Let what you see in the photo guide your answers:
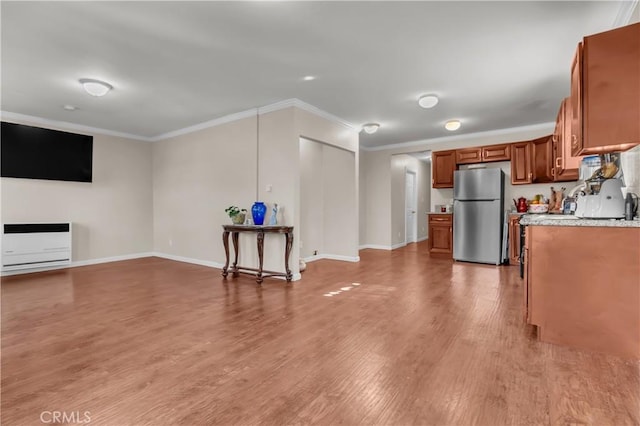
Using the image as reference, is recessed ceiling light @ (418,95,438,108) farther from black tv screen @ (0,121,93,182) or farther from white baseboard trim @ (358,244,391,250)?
black tv screen @ (0,121,93,182)

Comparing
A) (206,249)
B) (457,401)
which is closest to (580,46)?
(457,401)

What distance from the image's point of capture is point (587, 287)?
2236 millimetres

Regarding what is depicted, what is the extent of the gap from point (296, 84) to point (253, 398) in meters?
3.35

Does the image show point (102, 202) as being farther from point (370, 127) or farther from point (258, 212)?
point (370, 127)

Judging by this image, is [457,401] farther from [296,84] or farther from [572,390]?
[296,84]

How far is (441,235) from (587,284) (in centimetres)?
417

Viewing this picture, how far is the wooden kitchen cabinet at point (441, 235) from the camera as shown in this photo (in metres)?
6.27

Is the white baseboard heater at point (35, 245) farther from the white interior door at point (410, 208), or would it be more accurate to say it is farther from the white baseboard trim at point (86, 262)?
the white interior door at point (410, 208)

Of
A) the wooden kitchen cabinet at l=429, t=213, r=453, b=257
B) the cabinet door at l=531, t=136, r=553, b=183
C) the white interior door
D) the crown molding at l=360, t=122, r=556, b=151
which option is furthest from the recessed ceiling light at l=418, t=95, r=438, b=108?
the white interior door

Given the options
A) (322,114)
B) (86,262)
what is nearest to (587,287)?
(322,114)

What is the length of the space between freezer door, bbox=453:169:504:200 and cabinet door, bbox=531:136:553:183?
0.58 meters

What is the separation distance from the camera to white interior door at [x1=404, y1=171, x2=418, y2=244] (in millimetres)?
8477

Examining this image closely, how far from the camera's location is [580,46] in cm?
217

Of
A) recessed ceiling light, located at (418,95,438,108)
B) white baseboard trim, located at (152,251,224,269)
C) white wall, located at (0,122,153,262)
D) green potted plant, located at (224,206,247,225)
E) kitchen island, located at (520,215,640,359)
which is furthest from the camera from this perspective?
white baseboard trim, located at (152,251,224,269)
